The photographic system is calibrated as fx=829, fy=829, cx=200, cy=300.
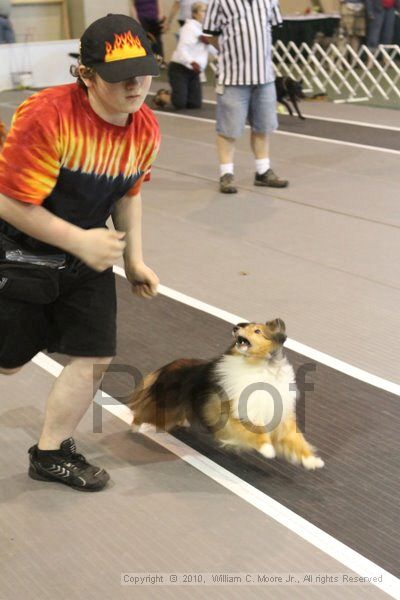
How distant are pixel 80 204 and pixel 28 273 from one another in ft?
0.82

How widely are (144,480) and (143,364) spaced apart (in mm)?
903

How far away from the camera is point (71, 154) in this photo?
2254mm

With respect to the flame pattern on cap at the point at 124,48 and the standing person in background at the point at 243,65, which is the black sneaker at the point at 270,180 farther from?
the flame pattern on cap at the point at 124,48

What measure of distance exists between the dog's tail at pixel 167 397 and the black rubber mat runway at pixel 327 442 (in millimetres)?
123

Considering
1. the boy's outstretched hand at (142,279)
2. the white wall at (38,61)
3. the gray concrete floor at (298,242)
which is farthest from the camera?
the white wall at (38,61)

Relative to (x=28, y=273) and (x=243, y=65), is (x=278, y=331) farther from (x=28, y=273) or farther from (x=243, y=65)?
(x=243, y=65)

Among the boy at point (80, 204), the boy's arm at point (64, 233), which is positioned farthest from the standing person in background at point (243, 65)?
the boy's arm at point (64, 233)

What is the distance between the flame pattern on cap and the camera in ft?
7.23

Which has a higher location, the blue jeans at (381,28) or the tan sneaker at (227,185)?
the blue jeans at (381,28)

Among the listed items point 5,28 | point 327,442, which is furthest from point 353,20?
point 327,442

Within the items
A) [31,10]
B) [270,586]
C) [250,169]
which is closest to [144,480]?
[270,586]

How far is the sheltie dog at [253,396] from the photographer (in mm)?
2652

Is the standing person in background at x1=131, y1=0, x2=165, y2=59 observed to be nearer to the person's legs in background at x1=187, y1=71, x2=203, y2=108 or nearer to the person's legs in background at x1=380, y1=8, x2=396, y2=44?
the person's legs in background at x1=187, y1=71, x2=203, y2=108

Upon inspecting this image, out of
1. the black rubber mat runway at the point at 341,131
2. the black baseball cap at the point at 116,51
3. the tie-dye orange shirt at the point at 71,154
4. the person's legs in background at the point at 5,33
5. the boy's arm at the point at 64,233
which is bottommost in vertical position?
the black rubber mat runway at the point at 341,131
